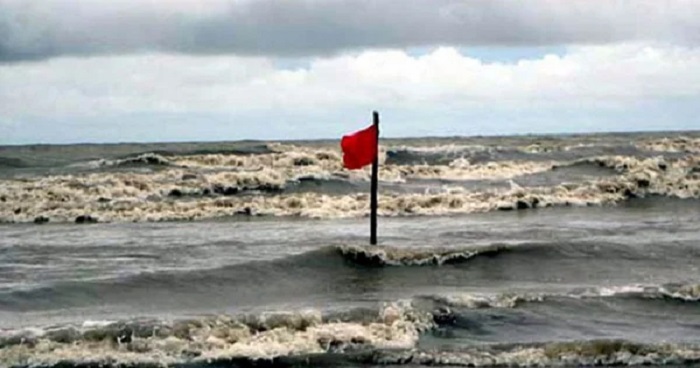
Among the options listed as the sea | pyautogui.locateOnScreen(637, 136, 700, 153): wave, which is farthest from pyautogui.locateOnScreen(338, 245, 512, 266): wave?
pyautogui.locateOnScreen(637, 136, 700, 153): wave

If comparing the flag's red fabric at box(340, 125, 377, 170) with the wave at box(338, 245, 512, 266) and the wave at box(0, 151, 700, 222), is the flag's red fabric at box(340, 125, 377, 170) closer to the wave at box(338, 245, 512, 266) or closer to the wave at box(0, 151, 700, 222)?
the wave at box(338, 245, 512, 266)

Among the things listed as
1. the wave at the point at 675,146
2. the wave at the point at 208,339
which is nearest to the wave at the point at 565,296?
the wave at the point at 208,339

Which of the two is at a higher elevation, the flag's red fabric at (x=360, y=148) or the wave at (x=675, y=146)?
the flag's red fabric at (x=360, y=148)

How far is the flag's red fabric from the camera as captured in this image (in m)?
18.4

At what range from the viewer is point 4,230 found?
26812mm

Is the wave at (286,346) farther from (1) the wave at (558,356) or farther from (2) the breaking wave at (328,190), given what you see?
(2) the breaking wave at (328,190)

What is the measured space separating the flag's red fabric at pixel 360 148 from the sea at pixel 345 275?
5.46ft

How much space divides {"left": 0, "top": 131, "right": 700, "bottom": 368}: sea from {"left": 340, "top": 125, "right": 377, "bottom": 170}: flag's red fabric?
166 cm

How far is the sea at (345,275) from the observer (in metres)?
11.6

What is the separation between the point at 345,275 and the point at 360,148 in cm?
258

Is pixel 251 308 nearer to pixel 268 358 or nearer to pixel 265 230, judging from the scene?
pixel 268 358

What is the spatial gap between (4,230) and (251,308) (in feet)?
48.8

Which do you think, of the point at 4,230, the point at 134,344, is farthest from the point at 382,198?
the point at 134,344

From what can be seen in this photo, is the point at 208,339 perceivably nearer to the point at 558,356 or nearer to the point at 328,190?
the point at 558,356
